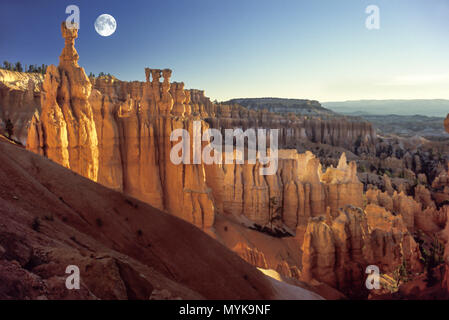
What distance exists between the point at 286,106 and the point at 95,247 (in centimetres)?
12952

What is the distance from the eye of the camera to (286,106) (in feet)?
428

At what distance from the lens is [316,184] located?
2505cm

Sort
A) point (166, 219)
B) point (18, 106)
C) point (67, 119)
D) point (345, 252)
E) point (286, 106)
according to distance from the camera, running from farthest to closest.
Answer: point (286, 106), point (18, 106), point (345, 252), point (67, 119), point (166, 219)

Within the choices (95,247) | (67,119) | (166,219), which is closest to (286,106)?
(67,119)

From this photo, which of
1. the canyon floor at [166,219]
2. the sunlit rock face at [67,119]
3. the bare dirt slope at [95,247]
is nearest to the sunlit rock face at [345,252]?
the canyon floor at [166,219]

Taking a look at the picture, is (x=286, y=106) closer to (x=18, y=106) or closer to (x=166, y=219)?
(x=18, y=106)

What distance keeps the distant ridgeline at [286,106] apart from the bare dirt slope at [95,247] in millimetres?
116569

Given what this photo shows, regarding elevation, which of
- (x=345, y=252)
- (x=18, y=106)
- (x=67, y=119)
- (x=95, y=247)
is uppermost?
(x=18, y=106)

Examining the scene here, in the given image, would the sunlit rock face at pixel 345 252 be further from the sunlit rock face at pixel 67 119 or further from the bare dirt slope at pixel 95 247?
the sunlit rock face at pixel 67 119

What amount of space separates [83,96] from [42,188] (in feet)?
20.1

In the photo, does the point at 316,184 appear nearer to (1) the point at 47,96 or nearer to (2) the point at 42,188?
(1) the point at 47,96

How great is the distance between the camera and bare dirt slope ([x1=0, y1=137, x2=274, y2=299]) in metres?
4.15

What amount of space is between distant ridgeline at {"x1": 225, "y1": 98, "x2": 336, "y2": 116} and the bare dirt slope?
117 metres
